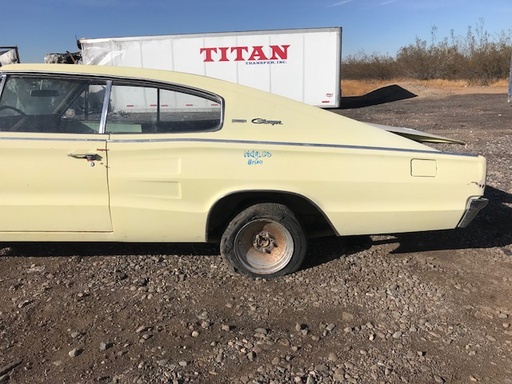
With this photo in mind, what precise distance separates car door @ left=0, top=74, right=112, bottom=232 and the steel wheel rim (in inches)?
41.9

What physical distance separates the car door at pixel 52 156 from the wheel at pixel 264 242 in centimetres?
99

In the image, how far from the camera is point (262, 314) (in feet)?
10.5

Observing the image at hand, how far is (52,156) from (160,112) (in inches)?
34.1

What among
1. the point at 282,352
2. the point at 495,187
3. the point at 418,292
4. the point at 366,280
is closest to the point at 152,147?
the point at 282,352

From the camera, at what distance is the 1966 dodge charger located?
3.43 metres

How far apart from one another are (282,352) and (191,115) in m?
1.88

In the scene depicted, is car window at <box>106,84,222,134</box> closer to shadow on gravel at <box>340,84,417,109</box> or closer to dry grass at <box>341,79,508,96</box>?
shadow on gravel at <box>340,84,417,109</box>

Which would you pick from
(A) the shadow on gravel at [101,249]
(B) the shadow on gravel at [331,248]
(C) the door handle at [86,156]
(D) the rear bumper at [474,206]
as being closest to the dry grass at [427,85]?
(B) the shadow on gravel at [331,248]

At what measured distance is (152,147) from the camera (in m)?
3.42

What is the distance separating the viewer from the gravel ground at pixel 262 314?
262cm

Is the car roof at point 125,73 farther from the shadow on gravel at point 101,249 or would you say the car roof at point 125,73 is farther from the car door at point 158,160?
the shadow on gravel at point 101,249

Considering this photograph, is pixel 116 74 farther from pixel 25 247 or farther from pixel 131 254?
pixel 25 247

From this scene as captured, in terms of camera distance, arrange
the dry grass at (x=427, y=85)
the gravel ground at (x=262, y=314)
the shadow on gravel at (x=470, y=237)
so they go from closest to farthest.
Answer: the gravel ground at (x=262, y=314)
the shadow on gravel at (x=470, y=237)
the dry grass at (x=427, y=85)

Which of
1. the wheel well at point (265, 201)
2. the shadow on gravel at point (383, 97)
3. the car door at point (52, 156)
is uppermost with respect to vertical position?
the shadow on gravel at point (383, 97)
